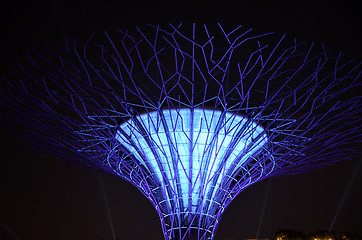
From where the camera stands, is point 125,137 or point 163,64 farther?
point 125,137

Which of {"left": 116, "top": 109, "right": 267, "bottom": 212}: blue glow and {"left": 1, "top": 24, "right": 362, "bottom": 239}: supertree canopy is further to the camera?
{"left": 116, "top": 109, "right": 267, "bottom": 212}: blue glow

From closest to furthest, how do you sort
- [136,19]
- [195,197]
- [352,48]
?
[136,19] → [352,48] → [195,197]

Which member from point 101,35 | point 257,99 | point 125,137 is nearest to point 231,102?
point 257,99

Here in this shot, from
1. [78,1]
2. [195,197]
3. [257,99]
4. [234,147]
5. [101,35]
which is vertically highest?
[78,1]

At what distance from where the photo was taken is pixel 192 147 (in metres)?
23.5

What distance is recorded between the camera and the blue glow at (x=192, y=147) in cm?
2297

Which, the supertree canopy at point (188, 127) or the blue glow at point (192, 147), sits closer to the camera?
the supertree canopy at point (188, 127)

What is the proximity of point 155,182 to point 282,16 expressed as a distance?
1224 centimetres

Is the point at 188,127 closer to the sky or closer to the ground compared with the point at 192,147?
closer to the sky

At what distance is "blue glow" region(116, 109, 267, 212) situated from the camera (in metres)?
23.0

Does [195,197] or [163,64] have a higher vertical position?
[163,64]

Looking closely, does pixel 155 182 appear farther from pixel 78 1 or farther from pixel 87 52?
pixel 78 1

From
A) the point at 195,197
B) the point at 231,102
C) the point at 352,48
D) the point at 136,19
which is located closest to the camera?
the point at 136,19

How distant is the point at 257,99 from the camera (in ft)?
72.8
